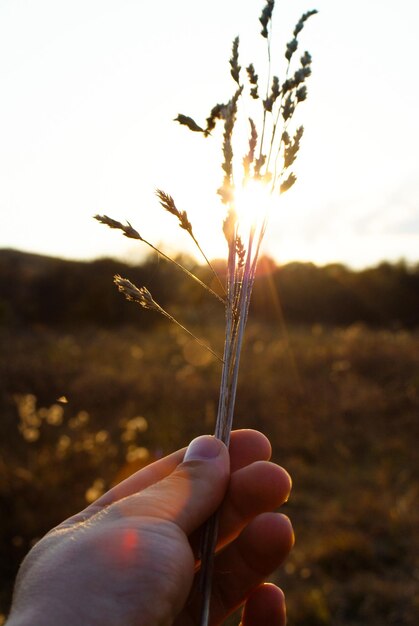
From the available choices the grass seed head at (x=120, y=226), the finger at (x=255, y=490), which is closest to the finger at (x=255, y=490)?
the finger at (x=255, y=490)

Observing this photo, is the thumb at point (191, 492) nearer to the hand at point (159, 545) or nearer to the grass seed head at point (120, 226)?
the hand at point (159, 545)

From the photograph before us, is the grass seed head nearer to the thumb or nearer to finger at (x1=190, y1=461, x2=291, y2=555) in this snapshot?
the thumb

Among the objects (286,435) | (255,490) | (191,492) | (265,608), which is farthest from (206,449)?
(286,435)

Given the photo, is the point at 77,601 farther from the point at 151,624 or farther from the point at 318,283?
the point at 318,283

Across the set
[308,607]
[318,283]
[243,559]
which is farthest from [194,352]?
[318,283]

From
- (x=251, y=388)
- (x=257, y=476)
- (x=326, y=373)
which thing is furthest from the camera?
(x=326, y=373)

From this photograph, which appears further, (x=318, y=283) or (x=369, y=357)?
(x=318, y=283)

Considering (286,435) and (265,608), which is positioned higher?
(265,608)

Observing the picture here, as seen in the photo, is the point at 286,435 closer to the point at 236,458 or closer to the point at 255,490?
the point at 236,458
